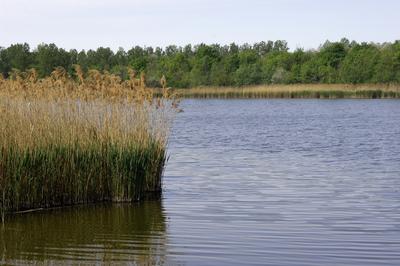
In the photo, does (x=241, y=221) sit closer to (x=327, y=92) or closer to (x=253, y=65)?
(x=327, y=92)

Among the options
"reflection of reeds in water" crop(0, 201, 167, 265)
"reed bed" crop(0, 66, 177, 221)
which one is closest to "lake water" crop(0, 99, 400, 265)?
"reflection of reeds in water" crop(0, 201, 167, 265)

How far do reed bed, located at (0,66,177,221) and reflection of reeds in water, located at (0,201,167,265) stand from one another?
0.36m

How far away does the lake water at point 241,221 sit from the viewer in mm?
9172

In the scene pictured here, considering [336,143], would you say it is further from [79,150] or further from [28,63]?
[28,63]

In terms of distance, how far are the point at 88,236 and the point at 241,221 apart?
249 cm

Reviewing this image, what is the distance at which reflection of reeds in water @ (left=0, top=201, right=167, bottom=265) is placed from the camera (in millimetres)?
9055

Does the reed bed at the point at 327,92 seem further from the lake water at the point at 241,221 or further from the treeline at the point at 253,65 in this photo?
the lake water at the point at 241,221

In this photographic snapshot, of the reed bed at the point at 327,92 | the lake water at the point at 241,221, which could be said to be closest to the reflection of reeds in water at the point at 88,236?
the lake water at the point at 241,221

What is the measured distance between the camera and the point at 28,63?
66.6 metres

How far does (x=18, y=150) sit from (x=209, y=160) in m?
9.66

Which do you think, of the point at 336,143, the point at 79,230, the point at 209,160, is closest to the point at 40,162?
the point at 79,230

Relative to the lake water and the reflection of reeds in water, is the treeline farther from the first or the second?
the reflection of reeds in water

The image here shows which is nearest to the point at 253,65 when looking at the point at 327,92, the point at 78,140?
the point at 327,92

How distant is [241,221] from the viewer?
11.4 meters
